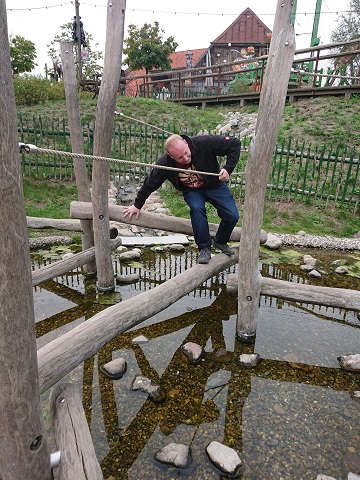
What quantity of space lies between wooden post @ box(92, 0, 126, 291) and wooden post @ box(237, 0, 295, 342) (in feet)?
4.52

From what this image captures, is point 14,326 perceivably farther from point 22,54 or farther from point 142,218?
point 22,54

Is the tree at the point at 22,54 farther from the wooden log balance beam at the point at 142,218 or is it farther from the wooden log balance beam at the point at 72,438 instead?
the wooden log balance beam at the point at 72,438

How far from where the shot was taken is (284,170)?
885 centimetres

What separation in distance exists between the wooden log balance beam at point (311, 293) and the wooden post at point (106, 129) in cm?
151

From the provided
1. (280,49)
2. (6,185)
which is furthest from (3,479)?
(280,49)

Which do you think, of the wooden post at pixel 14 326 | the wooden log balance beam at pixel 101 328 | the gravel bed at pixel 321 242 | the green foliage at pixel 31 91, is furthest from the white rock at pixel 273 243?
the green foliage at pixel 31 91

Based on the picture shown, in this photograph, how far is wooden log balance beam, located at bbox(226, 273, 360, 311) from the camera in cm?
328

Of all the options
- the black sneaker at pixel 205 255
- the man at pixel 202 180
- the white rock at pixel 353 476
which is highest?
the man at pixel 202 180

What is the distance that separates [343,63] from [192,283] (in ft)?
46.9

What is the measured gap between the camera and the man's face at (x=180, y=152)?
137 inches

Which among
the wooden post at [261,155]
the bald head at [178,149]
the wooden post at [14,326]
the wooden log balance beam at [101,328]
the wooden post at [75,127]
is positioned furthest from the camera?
the wooden post at [75,127]

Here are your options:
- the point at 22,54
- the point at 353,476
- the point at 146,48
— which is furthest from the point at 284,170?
the point at 146,48

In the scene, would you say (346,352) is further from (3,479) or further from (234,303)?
(3,479)

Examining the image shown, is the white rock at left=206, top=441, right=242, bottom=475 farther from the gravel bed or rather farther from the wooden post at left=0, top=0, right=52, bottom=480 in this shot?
the gravel bed
